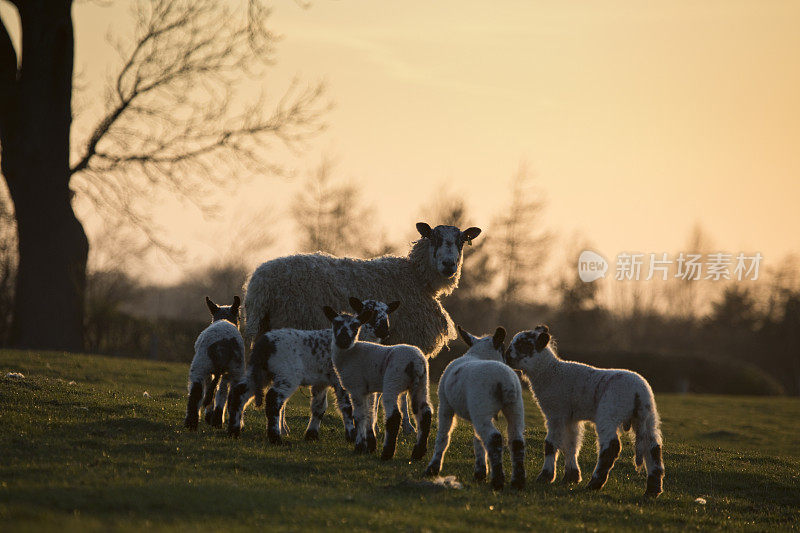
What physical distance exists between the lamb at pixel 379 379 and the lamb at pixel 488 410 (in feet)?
2.04

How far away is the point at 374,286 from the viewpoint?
13.9 meters

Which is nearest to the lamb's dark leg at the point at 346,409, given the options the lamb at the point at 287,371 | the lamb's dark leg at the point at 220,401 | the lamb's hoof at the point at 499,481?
the lamb at the point at 287,371

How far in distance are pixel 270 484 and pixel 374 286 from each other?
19.3ft

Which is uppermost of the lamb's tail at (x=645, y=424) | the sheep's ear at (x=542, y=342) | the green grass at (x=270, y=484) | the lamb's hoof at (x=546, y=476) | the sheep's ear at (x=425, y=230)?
the sheep's ear at (x=425, y=230)

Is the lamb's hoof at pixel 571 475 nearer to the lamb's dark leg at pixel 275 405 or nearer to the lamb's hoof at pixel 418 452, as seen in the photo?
the lamb's hoof at pixel 418 452

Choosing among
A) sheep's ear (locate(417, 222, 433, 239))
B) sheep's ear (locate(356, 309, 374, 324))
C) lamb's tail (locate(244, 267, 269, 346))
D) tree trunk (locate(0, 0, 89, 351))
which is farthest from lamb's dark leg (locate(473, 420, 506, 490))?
tree trunk (locate(0, 0, 89, 351))

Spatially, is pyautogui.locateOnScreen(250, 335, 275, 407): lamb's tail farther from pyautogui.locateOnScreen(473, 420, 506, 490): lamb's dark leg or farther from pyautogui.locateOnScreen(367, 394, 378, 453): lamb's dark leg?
pyautogui.locateOnScreen(473, 420, 506, 490): lamb's dark leg

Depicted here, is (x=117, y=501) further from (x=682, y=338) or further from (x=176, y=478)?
(x=682, y=338)

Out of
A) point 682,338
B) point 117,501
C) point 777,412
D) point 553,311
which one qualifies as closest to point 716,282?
point 682,338

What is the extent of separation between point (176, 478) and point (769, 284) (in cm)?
6513

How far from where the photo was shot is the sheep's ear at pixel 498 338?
10.6 m

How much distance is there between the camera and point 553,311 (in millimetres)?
58344

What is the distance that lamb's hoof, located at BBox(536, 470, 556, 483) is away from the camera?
1005 cm

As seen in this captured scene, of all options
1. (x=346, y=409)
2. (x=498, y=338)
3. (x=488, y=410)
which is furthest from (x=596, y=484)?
(x=346, y=409)
